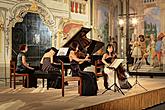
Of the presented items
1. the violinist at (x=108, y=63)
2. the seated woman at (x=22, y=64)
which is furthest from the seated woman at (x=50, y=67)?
the violinist at (x=108, y=63)

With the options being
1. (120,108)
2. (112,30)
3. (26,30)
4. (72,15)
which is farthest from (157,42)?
(120,108)

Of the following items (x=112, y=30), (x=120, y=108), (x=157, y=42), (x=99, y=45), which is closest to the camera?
(x=120, y=108)

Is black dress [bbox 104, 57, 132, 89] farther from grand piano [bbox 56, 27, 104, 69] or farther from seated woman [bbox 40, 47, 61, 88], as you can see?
seated woman [bbox 40, 47, 61, 88]

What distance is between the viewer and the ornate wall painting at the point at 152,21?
600 inches

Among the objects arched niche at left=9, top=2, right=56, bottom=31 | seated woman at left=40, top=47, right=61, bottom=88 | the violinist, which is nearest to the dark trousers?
→ seated woman at left=40, top=47, right=61, bottom=88

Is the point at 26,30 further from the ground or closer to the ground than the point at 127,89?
further from the ground

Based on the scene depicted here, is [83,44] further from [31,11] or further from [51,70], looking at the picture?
[31,11]

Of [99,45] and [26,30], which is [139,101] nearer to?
[99,45]

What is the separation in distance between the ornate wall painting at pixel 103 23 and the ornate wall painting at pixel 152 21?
1996 millimetres

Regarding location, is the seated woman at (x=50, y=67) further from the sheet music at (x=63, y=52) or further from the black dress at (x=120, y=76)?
the black dress at (x=120, y=76)

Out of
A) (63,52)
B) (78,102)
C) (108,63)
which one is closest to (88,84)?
(78,102)

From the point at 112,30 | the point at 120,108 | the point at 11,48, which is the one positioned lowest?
the point at 120,108

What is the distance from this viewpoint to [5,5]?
1035cm

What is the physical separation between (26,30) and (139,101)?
5.36 m
